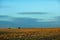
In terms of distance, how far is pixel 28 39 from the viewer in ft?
127

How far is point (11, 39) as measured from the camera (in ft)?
131

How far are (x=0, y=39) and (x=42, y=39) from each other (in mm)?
7298

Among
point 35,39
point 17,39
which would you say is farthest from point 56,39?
point 17,39

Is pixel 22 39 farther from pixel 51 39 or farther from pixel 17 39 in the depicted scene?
pixel 51 39

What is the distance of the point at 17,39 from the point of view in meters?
39.6

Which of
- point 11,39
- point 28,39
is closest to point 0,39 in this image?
point 11,39

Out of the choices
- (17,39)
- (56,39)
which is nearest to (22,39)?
(17,39)

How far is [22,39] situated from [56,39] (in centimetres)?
588

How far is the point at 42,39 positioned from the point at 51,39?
1.61 m

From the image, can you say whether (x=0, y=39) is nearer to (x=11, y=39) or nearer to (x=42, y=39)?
(x=11, y=39)

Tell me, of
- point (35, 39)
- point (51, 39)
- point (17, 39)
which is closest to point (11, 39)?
point (17, 39)

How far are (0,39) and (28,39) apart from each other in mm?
4950

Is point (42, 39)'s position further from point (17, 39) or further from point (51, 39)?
point (17, 39)

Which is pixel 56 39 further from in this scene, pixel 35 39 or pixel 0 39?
pixel 0 39
